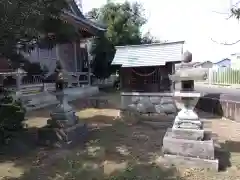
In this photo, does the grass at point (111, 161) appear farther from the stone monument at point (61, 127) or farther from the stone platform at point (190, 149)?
the stone monument at point (61, 127)

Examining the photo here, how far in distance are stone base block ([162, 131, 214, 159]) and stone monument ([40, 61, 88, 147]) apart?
2.58m

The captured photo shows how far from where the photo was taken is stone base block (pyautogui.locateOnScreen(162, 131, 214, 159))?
18.3 ft

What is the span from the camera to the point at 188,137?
19.3 ft

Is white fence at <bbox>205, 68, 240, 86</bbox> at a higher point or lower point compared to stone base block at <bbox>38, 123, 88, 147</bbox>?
higher

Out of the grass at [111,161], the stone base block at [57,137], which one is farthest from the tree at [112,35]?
the stone base block at [57,137]

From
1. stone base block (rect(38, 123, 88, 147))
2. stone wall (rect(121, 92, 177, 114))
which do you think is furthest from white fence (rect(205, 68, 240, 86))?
stone base block (rect(38, 123, 88, 147))

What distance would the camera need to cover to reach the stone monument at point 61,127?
704 centimetres

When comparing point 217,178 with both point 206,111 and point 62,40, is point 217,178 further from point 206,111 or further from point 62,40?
point 206,111

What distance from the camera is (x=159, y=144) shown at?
7.12 metres

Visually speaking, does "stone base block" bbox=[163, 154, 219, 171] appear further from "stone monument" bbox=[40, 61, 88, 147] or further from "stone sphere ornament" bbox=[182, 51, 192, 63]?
"stone monument" bbox=[40, 61, 88, 147]

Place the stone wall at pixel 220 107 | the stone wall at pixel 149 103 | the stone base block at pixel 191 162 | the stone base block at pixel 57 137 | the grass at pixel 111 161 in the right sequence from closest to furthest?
the grass at pixel 111 161 → the stone base block at pixel 191 162 → the stone base block at pixel 57 137 → the stone wall at pixel 220 107 → the stone wall at pixel 149 103

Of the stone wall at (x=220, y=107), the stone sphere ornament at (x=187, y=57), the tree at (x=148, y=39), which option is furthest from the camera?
the tree at (x=148, y=39)

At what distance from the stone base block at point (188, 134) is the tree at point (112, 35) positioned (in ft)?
47.6

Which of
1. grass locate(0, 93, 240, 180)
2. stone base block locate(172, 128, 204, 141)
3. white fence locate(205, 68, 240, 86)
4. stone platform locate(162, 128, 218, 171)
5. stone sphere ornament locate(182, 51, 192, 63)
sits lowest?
grass locate(0, 93, 240, 180)
